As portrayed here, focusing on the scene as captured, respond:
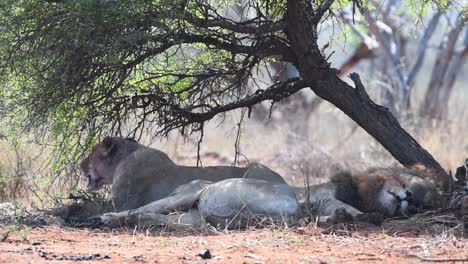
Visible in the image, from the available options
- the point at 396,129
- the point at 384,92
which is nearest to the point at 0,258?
the point at 396,129

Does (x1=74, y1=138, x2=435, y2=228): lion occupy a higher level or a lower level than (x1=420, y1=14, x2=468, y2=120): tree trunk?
lower

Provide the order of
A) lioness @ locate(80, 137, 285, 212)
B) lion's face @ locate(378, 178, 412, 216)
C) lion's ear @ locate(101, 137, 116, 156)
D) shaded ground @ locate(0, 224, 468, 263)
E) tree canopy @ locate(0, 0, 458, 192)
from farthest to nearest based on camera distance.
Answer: lion's ear @ locate(101, 137, 116, 156)
lioness @ locate(80, 137, 285, 212)
tree canopy @ locate(0, 0, 458, 192)
lion's face @ locate(378, 178, 412, 216)
shaded ground @ locate(0, 224, 468, 263)

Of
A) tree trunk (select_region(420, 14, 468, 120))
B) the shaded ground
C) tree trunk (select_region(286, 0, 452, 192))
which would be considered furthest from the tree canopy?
tree trunk (select_region(420, 14, 468, 120))

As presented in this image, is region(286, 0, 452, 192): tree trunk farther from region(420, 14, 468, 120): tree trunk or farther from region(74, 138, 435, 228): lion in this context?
region(420, 14, 468, 120): tree trunk

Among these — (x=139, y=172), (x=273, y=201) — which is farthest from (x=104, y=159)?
(x=273, y=201)

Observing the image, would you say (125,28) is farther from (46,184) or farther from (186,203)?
(46,184)

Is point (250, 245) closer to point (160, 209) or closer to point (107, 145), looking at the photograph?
point (160, 209)

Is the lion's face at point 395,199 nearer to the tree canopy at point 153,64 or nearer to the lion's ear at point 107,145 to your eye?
the tree canopy at point 153,64

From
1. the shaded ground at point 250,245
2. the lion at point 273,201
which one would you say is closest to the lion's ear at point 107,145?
the lion at point 273,201

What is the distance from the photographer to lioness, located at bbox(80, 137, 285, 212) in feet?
29.3

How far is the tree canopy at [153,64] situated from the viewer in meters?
7.96

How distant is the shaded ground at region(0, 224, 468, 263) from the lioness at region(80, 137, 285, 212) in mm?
1504

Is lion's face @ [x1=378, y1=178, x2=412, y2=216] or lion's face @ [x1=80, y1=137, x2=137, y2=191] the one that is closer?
lion's face @ [x1=378, y1=178, x2=412, y2=216]

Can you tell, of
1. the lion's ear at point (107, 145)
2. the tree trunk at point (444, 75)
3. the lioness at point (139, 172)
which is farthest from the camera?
the tree trunk at point (444, 75)
